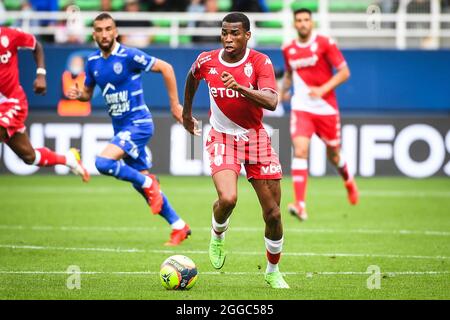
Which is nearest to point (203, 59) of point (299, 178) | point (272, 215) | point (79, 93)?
point (272, 215)

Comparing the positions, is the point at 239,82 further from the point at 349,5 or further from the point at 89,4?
the point at 349,5

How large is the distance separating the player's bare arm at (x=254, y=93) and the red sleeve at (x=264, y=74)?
0.17m

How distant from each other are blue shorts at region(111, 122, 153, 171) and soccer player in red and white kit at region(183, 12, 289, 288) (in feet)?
9.12

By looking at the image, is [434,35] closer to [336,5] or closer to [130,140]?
[336,5]

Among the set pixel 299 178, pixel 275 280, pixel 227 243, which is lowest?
pixel 227 243

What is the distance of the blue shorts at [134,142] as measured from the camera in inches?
480

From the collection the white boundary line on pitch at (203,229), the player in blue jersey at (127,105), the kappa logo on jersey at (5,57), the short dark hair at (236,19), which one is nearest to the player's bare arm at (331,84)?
the white boundary line on pitch at (203,229)

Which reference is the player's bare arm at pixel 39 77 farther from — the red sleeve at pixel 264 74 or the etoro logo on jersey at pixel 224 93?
the red sleeve at pixel 264 74

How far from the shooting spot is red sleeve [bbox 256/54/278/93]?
9008mm

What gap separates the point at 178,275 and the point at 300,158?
249 inches

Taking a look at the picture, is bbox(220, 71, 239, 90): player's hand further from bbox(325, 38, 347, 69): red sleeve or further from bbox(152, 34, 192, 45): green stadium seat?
bbox(152, 34, 192, 45): green stadium seat

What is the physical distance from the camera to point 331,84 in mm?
14984
